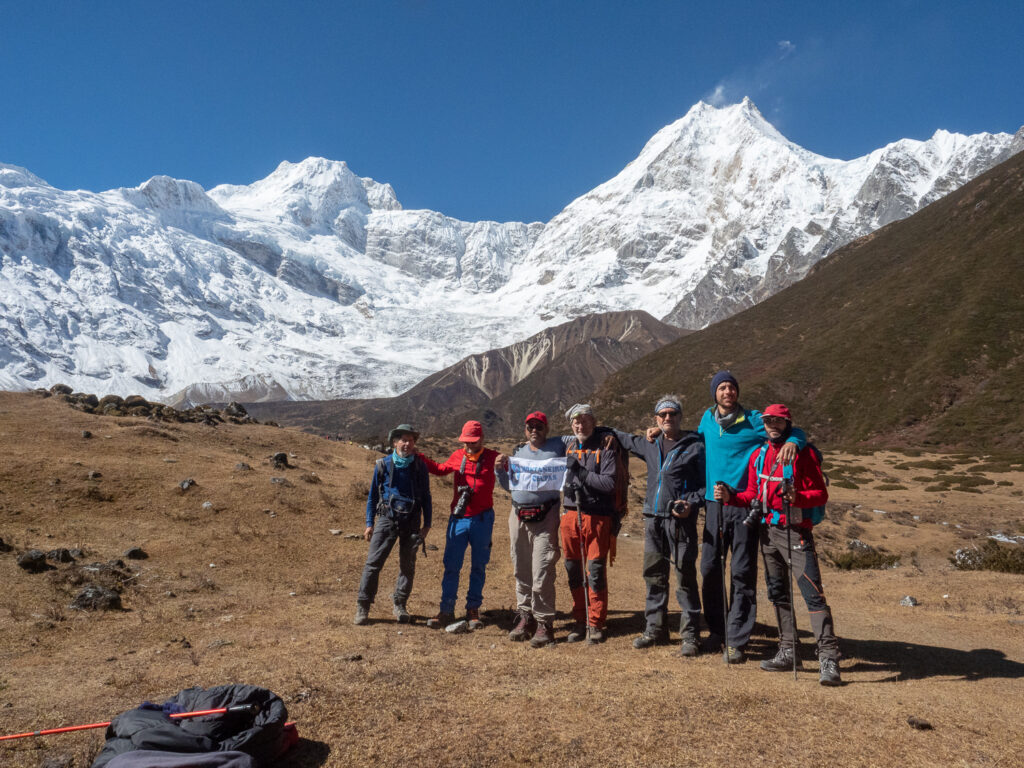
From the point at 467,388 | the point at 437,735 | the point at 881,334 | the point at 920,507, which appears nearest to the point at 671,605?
the point at 437,735

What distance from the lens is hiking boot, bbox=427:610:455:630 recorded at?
23.1 feet

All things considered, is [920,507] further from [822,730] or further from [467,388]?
[467,388]

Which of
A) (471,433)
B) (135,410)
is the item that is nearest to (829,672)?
(471,433)

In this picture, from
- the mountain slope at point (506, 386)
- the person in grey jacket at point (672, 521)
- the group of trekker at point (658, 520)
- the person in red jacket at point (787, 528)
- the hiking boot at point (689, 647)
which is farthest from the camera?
the mountain slope at point (506, 386)

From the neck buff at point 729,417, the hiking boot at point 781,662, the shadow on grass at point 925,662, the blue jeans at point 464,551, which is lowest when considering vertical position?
the shadow on grass at point 925,662

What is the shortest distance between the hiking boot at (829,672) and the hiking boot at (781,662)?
0.35m

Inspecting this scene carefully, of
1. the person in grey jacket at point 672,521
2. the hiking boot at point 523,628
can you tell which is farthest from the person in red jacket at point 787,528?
the hiking boot at point 523,628

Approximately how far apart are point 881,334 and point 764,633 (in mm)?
61678

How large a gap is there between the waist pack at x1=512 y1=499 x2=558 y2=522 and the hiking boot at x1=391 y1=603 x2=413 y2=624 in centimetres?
202

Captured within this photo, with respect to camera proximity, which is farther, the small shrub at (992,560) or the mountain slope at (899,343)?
the mountain slope at (899,343)

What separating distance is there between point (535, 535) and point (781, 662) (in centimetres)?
260

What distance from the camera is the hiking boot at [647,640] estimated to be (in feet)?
20.2

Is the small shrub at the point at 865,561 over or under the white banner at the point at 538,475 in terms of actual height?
under

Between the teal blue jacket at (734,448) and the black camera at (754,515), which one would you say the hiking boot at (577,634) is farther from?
the black camera at (754,515)
